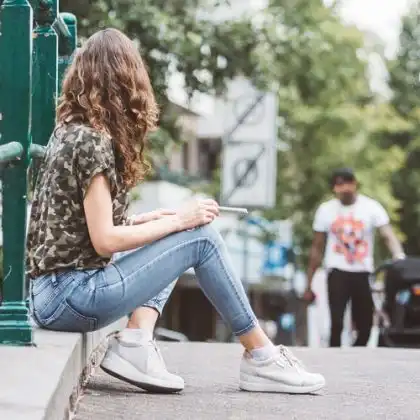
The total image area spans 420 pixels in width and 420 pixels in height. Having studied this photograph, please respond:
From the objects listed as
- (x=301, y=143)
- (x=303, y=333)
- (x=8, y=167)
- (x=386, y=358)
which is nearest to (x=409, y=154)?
(x=301, y=143)

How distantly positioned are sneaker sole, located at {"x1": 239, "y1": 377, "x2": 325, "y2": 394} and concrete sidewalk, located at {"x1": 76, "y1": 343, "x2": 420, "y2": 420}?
3cm

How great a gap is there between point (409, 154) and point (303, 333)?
26.1m

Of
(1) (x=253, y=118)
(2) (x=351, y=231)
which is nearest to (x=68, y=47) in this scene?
(2) (x=351, y=231)

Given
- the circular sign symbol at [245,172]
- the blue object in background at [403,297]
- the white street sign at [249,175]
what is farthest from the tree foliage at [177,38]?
the blue object in background at [403,297]

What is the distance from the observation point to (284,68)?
16.8m

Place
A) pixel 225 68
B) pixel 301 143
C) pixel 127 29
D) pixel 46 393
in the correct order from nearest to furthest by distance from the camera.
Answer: pixel 46 393 < pixel 127 29 < pixel 225 68 < pixel 301 143

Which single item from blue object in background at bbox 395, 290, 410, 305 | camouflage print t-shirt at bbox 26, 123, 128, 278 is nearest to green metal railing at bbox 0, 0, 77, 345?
camouflage print t-shirt at bbox 26, 123, 128, 278

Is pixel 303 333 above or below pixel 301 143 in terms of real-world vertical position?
below

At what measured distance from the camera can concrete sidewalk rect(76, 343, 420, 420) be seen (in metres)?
4.44

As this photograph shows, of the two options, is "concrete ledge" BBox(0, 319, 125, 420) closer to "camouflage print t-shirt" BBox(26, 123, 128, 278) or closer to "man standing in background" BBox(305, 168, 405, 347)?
"camouflage print t-shirt" BBox(26, 123, 128, 278)

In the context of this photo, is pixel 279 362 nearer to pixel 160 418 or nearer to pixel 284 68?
pixel 160 418

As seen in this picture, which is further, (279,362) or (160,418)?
(279,362)

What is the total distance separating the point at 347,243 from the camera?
1005 cm

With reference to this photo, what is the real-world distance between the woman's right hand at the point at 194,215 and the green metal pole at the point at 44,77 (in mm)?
1154
